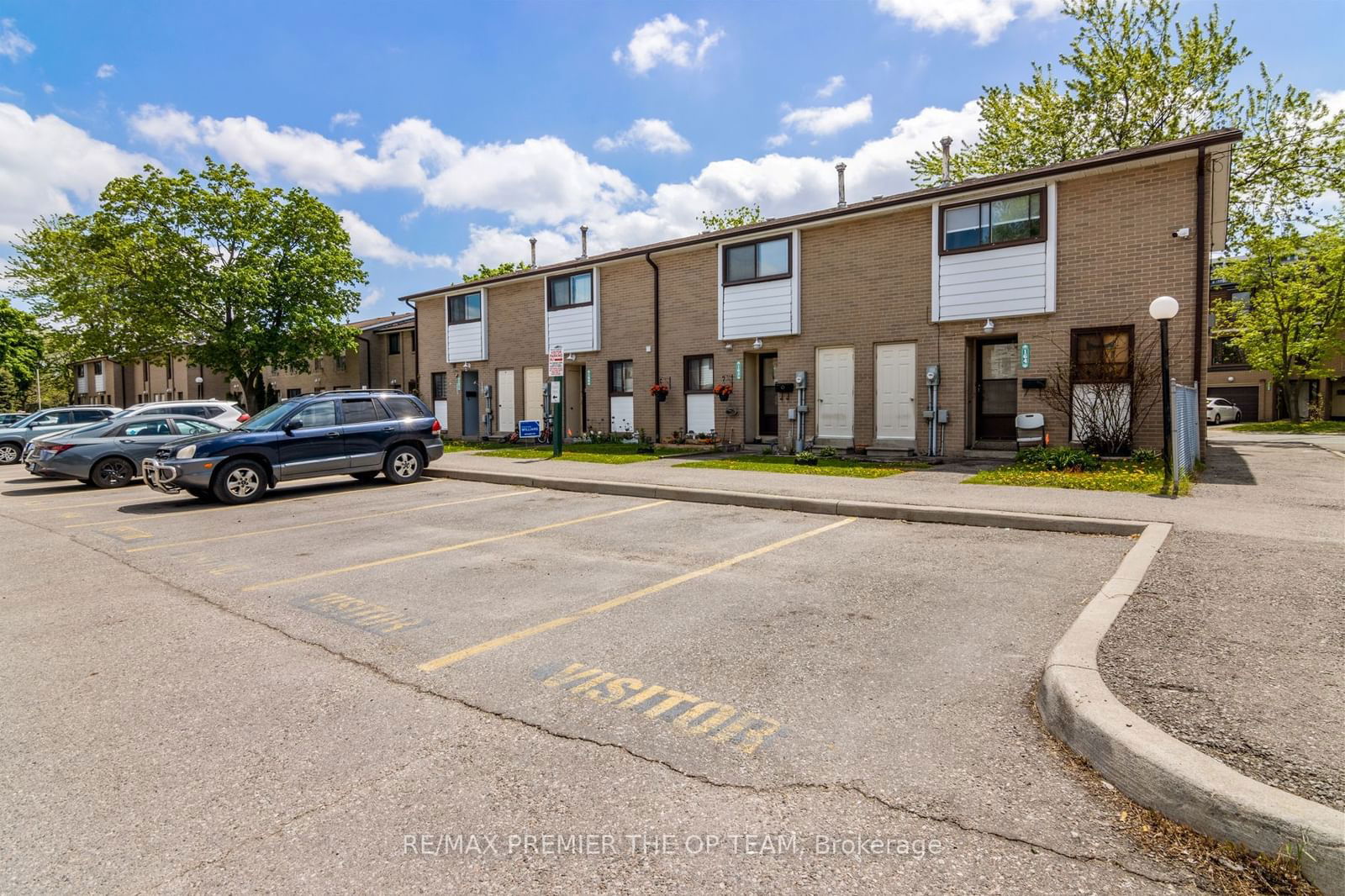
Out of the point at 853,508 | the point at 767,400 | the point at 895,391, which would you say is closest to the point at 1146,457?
the point at 895,391

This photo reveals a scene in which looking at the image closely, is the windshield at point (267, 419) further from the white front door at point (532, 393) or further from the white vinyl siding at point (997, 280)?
the white vinyl siding at point (997, 280)

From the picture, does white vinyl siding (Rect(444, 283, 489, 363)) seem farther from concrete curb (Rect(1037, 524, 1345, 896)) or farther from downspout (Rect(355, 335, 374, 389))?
concrete curb (Rect(1037, 524, 1345, 896))

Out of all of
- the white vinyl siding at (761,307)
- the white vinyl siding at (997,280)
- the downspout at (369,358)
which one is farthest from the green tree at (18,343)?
the white vinyl siding at (997,280)

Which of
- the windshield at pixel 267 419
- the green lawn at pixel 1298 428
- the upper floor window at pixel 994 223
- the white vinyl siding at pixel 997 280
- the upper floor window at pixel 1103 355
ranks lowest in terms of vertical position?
the green lawn at pixel 1298 428

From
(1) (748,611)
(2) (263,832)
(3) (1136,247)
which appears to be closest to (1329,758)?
(1) (748,611)

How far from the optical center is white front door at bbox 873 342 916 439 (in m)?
15.5

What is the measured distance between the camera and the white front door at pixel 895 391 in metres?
15.5

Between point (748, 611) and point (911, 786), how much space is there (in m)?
2.37

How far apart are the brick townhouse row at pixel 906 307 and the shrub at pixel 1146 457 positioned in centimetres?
74

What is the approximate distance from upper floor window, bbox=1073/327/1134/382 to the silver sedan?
723 inches

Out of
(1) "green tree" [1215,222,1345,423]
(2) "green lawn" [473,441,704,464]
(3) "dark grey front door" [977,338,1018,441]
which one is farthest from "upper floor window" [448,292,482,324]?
Result: (1) "green tree" [1215,222,1345,423]

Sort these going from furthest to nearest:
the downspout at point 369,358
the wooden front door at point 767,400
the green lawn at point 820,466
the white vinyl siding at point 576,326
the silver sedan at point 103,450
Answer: the downspout at point 369,358, the white vinyl siding at point 576,326, the wooden front door at point 767,400, the silver sedan at point 103,450, the green lawn at point 820,466

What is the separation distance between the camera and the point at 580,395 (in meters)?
23.1

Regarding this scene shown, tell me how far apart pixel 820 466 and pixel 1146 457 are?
556 cm
